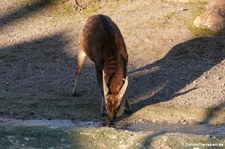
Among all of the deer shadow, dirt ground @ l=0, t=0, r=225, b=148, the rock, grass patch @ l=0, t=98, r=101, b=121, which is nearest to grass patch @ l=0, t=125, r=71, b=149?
dirt ground @ l=0, t=0, r=225, b=148

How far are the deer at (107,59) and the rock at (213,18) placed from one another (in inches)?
199

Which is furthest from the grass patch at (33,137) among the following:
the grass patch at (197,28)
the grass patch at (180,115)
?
the grass patch at (197,28)

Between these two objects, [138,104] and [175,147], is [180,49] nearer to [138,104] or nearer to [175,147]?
[138,104]

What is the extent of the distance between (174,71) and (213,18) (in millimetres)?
3427

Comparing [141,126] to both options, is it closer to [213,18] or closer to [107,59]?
[107,59]

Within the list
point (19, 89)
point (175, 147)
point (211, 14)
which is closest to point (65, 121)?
point (19, 89)

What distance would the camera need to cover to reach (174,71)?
1361cm

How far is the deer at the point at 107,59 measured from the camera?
10430 mm

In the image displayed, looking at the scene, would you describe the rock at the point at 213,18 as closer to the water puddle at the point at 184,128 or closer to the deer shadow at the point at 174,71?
the deer shadow at the point at 174,71

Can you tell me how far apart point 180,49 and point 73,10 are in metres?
4.55

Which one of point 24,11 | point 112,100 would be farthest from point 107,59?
point 24,11

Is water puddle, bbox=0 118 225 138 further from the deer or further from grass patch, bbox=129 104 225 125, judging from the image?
the deer

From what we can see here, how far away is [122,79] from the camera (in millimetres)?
10500

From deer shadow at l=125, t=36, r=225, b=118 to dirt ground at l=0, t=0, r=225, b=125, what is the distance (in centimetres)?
2
